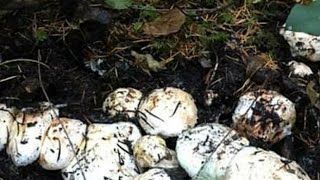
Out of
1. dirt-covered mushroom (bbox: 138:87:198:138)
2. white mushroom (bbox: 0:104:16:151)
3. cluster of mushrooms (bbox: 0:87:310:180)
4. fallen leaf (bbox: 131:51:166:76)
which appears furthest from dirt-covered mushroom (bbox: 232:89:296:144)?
white mushroom (bbox: 0:104:16:151)

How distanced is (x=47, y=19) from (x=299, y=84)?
1074mm

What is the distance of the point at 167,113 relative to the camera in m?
2.26

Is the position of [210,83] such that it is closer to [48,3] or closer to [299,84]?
[299,84]

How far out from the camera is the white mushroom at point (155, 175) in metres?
2.07

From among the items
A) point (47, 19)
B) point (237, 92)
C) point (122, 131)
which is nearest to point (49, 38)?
point (47, 19)

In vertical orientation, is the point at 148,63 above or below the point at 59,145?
above

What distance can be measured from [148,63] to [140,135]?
365mm

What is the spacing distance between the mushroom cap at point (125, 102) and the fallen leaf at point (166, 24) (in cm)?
37

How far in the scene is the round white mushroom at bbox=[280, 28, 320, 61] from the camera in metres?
2.52

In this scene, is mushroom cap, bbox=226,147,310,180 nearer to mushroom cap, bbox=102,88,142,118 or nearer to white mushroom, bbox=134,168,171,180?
white mushroom, bbox=134,168,171,180

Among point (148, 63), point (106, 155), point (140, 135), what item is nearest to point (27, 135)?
point (106, 155)

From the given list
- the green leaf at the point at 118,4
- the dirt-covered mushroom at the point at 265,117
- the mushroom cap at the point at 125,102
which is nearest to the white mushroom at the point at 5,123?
the mushroom cap at the point at 125,102

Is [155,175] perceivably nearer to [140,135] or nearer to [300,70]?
[140,135]

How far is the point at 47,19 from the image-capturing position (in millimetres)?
2721
